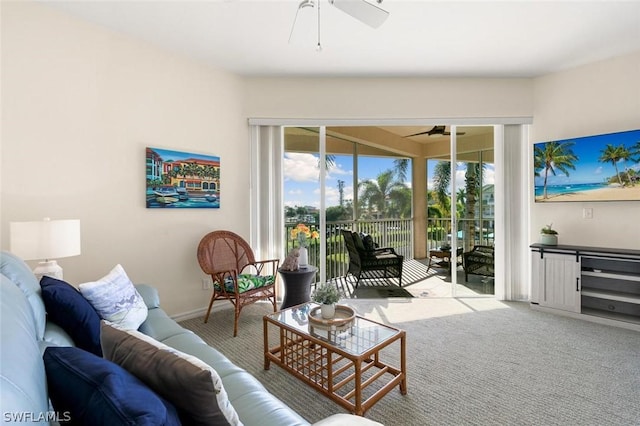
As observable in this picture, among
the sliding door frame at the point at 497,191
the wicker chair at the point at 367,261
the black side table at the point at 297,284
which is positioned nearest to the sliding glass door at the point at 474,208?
the sliding door frame at the point at 497,191

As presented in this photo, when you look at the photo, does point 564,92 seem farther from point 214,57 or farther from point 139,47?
point 139,47

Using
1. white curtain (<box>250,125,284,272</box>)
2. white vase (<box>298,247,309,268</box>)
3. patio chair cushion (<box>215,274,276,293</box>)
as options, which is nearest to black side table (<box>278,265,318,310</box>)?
white vase (<box>298,247,309,268</box>)

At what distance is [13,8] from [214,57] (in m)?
1.56

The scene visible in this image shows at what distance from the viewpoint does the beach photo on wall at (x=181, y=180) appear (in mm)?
3029

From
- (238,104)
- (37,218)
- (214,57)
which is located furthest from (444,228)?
(37,218)

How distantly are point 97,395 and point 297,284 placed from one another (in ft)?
8.38

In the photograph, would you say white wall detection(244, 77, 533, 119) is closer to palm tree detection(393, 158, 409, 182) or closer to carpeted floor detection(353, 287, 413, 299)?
palm tree detection(393, 158, 409, 182)

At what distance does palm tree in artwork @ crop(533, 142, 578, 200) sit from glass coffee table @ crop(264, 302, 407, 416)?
305 cm

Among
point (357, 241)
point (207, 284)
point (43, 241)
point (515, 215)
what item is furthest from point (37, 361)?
point (515, 215)

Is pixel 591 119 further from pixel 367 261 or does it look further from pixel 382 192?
pixel 367 261

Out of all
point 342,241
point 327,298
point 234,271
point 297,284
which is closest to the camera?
point 327,298

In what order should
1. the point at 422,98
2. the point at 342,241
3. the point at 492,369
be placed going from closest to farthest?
the point at 492,369, the point at 422,98, the point at 342,241

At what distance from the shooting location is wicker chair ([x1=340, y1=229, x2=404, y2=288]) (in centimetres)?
431

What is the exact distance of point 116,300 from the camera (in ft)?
5.73
